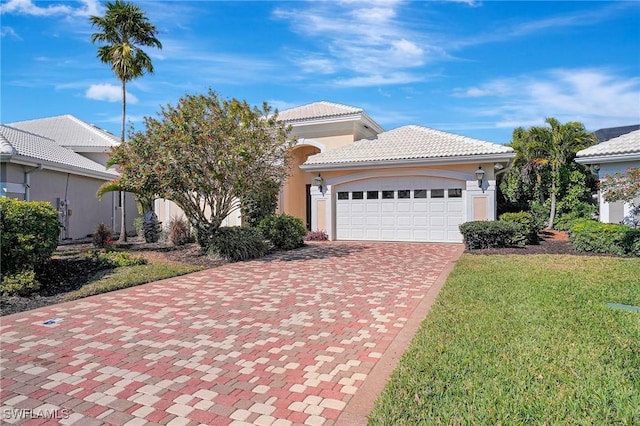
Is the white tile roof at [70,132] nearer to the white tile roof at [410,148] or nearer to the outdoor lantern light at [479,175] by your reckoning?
the white tile roof at [410,148]

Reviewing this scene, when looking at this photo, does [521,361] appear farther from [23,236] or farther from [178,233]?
[178,233]

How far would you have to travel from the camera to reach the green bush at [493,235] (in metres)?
13.1

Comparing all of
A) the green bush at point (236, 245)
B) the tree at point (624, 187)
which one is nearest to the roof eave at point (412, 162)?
the tree at point (624, 187)

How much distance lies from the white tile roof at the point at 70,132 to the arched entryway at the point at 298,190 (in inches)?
395

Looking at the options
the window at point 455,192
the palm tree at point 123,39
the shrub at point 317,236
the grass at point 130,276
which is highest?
the palm tree at point 123,39

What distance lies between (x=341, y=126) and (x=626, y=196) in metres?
12.2

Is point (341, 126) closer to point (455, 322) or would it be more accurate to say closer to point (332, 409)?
point (455, 322)

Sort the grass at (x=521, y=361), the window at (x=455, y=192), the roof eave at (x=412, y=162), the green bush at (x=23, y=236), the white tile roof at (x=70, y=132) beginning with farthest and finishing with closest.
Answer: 1. the white tile roof at (x=70, y=132)
2. the window at (x=455, y=192)
3. the roof eave at (x=412, y=162)
4. the green bush at (x=23, y=236)
5. the grass at (x=521, y=361)

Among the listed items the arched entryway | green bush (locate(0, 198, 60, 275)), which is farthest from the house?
green bush (locate(0, 198, 60, 275))

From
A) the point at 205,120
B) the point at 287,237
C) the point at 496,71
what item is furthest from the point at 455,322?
the point at 496,71

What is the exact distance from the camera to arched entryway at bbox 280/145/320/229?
2064 cm

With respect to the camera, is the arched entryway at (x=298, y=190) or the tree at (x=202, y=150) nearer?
the tree at (x=202, y=150)

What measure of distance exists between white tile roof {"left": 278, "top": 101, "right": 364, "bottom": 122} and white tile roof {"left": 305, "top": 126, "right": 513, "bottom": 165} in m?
1.86

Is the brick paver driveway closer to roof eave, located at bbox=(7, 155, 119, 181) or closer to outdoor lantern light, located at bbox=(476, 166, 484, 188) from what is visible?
outdoor lantern light, located at bbox=(476, 166, 484, 188)
